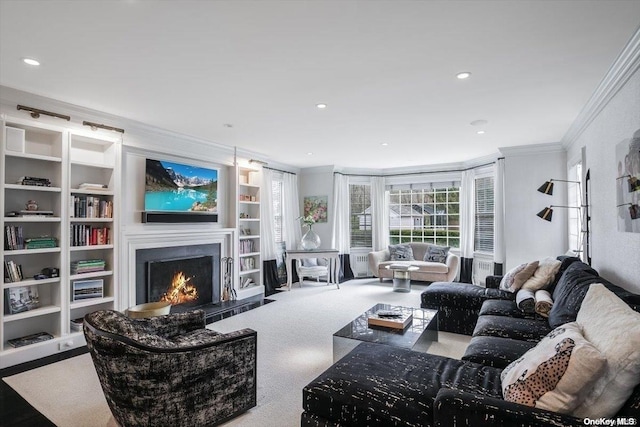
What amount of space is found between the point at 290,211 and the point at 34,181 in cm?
463

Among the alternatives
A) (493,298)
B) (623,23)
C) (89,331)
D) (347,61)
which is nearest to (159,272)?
(89,331)

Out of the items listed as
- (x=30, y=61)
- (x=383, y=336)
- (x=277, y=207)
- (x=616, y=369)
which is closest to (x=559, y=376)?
(x=616, y=369)

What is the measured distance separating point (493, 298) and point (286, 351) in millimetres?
2373

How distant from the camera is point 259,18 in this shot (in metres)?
Answer: 2.00

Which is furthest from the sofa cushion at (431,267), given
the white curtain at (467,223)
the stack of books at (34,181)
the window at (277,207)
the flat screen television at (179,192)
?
the stack of books at (34,181)

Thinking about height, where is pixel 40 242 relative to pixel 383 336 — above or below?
above

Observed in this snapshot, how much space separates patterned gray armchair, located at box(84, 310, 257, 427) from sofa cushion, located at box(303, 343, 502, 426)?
24.7 inches

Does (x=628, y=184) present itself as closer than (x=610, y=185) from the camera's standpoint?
Yes

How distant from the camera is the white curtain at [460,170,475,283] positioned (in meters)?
6.81

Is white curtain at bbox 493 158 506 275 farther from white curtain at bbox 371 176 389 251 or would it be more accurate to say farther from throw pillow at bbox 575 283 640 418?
throw pillow at bbox 575 283 640 418

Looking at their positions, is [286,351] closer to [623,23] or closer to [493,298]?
[493,298]

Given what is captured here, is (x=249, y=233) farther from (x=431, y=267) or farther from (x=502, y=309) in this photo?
(x=502, y=309)

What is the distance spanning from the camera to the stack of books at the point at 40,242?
3237mm

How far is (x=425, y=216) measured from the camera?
7.76 metres
